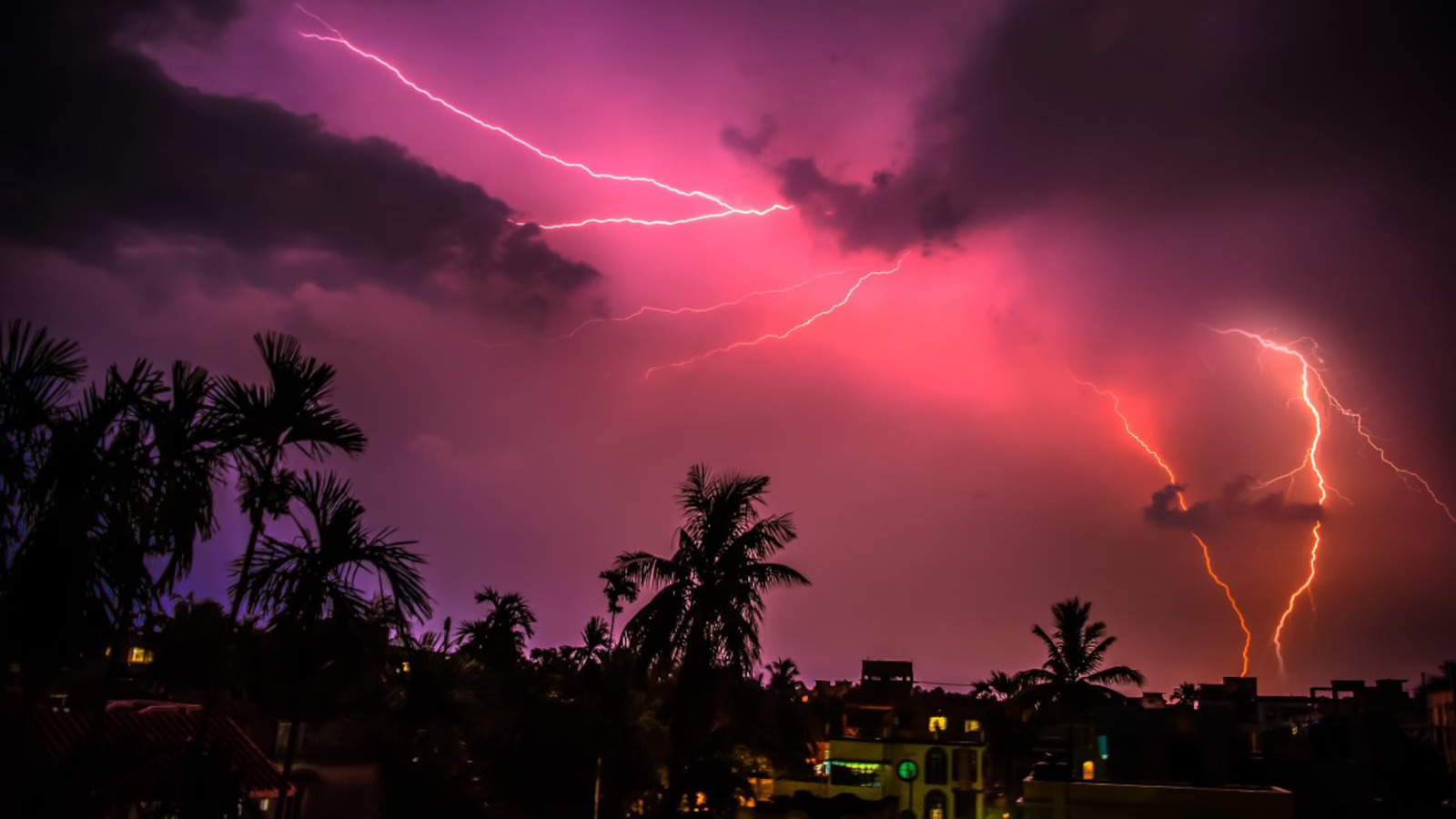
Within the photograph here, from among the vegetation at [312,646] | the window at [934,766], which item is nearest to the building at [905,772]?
the window at [934,766]

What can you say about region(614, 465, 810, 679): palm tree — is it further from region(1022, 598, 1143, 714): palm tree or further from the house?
region(1022, 598, 1143, 714): palm tree

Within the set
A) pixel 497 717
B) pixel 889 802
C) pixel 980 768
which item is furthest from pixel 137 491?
pixel 980 768

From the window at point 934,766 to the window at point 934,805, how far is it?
0.49 metres

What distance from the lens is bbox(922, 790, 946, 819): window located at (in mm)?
45812

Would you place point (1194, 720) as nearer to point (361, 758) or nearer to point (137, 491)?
point (361, 758)

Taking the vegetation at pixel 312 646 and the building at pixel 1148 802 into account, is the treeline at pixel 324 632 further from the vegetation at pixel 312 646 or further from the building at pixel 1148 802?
the building at pixel 1148 802

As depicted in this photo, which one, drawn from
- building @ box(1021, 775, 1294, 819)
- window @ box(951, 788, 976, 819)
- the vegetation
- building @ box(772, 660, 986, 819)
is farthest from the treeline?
window @ box(951, 788, 976, 819)

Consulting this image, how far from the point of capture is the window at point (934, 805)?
45.8m

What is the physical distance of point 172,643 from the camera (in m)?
36.5

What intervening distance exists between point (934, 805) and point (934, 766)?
1.71 metres

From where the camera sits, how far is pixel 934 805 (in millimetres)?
46125

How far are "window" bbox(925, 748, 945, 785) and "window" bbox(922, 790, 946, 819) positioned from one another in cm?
49

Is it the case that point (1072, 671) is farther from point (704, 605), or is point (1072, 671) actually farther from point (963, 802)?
point (704, 605)

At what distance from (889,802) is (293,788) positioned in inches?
789
